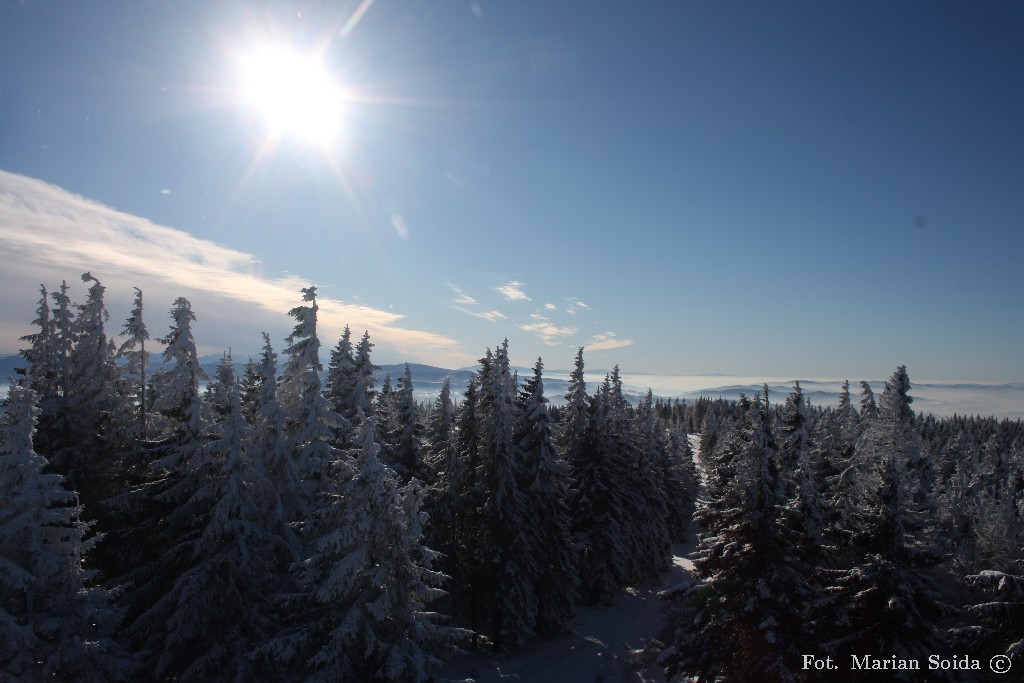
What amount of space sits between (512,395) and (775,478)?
1351 centimetres

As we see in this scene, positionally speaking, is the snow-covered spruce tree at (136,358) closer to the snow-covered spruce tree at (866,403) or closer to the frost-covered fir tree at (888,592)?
the frost-covered fir tree at (888,592)

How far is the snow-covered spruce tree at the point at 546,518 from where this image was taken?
2681cm

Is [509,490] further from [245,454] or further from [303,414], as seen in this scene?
[245,454]

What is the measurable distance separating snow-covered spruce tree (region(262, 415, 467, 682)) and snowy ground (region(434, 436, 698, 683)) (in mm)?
7766

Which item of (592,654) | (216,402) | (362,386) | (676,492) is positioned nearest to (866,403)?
(676,492)

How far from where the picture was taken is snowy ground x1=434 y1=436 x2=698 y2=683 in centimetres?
2428

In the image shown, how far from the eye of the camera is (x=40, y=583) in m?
11.9

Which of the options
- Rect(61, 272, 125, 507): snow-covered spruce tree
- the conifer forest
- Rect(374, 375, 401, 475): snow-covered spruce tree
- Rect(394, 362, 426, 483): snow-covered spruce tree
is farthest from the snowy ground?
Rect(61, 272, 125, 507): snow-covered spruce tree

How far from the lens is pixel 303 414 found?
69.8ft

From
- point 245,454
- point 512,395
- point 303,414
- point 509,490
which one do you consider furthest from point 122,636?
point 512,395

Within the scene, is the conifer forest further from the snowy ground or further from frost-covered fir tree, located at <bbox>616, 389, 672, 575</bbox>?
frost-covered fir tree, located at <bbox>616, 389, 672, 575</bbox>

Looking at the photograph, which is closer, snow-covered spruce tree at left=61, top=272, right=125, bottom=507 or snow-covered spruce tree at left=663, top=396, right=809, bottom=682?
snow-covered spruce tree at left=663, top=396, right=809, bottom=682

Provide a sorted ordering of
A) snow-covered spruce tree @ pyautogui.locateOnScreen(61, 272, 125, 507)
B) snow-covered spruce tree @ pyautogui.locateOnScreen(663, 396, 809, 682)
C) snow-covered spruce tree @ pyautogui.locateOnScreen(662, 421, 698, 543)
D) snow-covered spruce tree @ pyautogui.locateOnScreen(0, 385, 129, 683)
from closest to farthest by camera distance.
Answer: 1. snow-covered spruce tree @ pyautogui.locateOnScreen(0, 385, 129, 683)
2. snow-covered spruce tree @ pyautogui.locateOnScreen(663, 396, 809, 682)
3. snow-covered spruce tree @ pyautogui.locateOnScreen(61, 272, 125, 507)
4. snow-covered spruce tree @ pyautogui.locateOnScreen(662, 421, 698, 543)

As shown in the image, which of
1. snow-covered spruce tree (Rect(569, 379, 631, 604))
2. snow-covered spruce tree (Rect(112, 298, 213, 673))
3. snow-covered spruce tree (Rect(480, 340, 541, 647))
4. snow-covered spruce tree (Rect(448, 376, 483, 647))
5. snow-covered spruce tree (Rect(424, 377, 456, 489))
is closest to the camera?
snow-covered spruce tree (Rect(112, 298, 213, 673))
